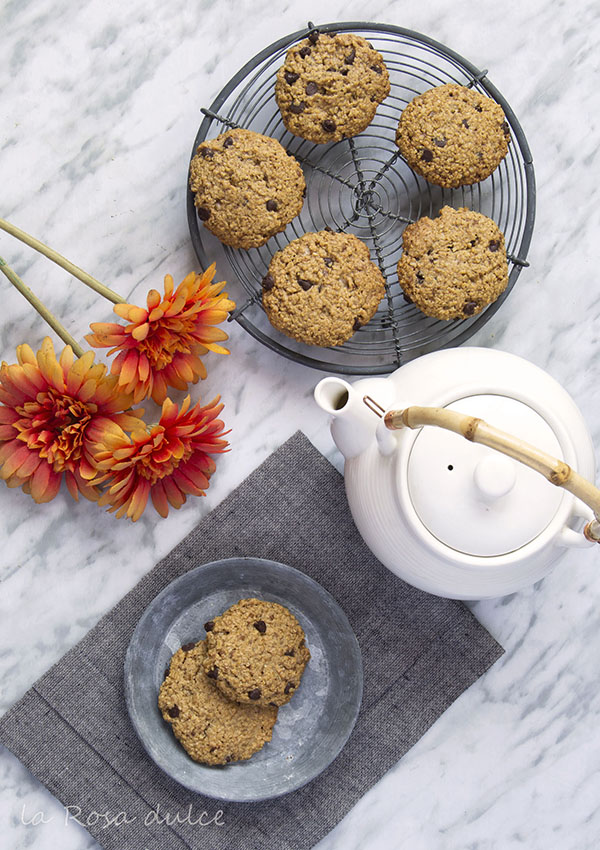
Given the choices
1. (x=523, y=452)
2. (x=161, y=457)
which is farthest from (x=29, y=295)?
(x=523, y=452)

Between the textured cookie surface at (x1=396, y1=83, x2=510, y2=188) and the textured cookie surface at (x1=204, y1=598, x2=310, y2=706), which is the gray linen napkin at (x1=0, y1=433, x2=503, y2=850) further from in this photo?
the textured cookie surface at (x1=396, y1=83, x2=510, y2=188)

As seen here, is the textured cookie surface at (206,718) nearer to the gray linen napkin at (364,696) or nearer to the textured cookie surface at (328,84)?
the gray linen napkin at (364,696)

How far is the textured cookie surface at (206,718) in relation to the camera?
4.16 feet

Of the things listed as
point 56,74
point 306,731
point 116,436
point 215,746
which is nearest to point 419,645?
point 306,731

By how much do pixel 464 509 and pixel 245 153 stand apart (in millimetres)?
639

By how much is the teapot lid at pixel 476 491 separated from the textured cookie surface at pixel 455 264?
0.93ft

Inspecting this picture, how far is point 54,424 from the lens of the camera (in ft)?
4.04

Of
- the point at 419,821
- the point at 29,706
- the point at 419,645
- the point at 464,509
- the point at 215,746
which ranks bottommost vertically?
the point at 419,821

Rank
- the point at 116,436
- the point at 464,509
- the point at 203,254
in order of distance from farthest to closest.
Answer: the point at 203,254 → the point at 116,436 → the point at 464,509

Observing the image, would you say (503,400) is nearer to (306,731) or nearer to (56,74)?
(306,731)

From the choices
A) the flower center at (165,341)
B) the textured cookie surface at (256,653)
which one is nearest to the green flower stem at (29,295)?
the flower center at (165,341)

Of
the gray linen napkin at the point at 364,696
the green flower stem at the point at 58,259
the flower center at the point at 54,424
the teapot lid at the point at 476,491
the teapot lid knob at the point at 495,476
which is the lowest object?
the gray linen napkin at the point at 364,696

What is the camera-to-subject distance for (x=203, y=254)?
132 cm

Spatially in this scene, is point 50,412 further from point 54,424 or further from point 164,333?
point 164,333
